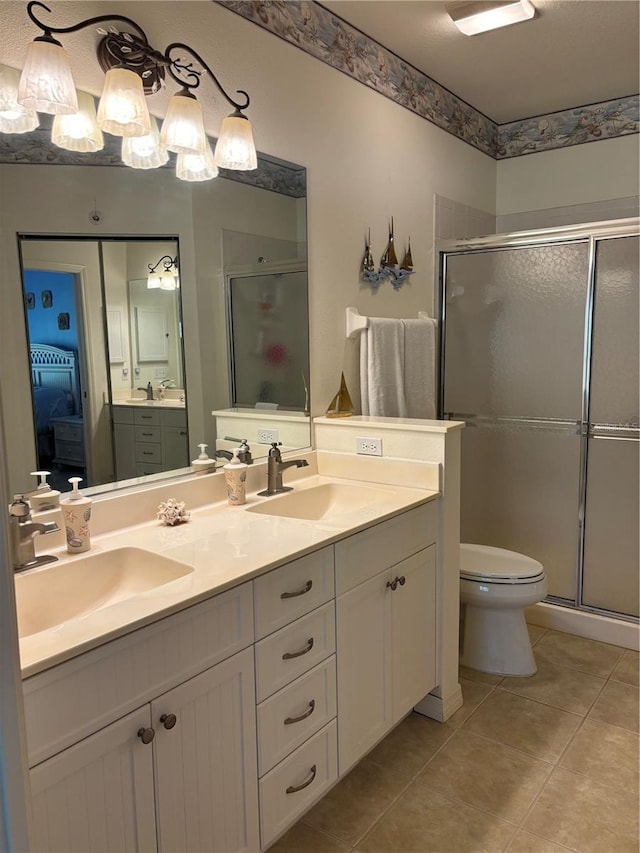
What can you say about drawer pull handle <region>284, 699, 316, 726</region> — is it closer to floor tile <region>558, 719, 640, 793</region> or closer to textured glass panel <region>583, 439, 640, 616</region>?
floor tile <region>558, 719, 640, 793</region>

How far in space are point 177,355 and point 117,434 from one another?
0.31 m

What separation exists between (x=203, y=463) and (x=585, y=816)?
1510mm

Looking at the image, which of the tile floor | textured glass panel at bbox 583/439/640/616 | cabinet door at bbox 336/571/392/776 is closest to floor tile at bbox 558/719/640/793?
the tile floor

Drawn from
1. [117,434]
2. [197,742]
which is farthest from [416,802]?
[117,434]

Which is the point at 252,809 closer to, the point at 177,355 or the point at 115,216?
the point at 177,355

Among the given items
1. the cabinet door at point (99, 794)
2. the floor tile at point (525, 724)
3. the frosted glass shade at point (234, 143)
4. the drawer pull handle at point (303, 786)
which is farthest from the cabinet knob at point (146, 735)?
the frosted glass shade at point (234, 143)

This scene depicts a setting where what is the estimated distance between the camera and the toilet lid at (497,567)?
246 cm

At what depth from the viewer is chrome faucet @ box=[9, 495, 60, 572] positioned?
139 centimetres

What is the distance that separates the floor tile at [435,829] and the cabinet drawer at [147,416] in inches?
51.1

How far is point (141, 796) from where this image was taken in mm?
1207

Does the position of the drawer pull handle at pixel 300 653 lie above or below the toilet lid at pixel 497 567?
above

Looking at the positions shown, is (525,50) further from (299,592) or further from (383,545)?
(299,592)

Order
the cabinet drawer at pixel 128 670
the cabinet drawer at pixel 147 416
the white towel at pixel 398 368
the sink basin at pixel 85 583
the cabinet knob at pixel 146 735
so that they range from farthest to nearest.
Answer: the white towel at pixel 398 368 → the cabinet drawer at pixel 147 416 → the sink basin at pixel 85 583 → the cabinet knob at pixel 146 735 → the cabinet drawer at pixel 128 670

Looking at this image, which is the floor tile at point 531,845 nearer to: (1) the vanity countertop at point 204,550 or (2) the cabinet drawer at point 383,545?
(2) the cabinet drawer at point 383,545
